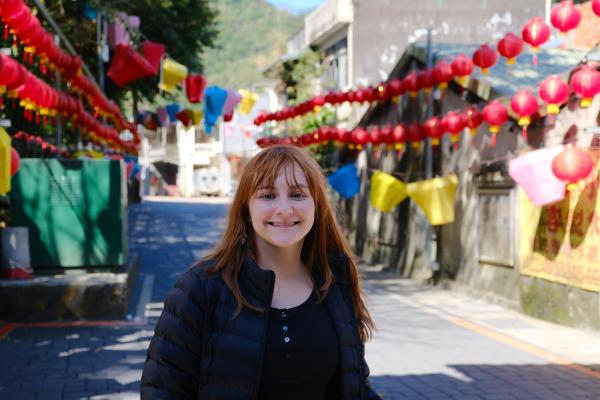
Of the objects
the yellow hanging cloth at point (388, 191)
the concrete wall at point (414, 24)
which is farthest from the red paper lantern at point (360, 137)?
the concrete wall at point (414, 24)

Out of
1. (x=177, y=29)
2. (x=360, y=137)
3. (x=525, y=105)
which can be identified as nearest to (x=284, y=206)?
(x=525, y=105)

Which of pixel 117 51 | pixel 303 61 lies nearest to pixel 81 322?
pixel 117 51

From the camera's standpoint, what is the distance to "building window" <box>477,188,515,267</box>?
1278cm

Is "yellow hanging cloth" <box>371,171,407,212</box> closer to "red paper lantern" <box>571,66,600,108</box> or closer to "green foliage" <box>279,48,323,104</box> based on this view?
"red paper lantern" <box>571,66,600,108</box>

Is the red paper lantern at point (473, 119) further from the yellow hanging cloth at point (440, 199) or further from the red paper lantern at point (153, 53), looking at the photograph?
the red paper lantern at point (153, 53)

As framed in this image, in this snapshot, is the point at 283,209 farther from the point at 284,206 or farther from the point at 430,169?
the point at 430,169

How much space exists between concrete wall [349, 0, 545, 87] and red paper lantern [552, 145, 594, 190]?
56.0ft

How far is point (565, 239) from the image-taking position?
35.6 ft

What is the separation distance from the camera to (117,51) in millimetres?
15203

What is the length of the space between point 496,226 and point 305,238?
10.8m

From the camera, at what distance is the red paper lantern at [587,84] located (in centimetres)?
909

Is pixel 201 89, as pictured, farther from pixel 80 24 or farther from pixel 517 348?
pixel 517 348

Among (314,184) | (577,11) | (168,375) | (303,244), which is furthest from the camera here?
(577,11)

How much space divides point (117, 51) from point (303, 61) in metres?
15.8
